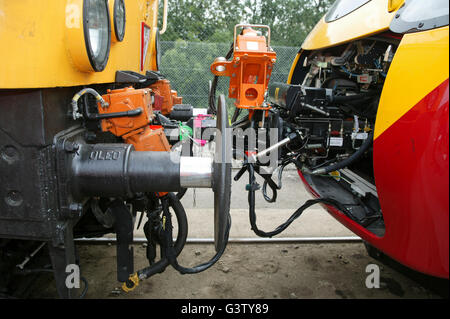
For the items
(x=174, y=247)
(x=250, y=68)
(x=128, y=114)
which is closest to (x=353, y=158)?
(x=250, y=68)

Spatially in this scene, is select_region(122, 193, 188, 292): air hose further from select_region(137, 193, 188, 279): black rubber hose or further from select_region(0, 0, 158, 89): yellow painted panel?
select_region(0, 0, 158, 89): yellow painted panel

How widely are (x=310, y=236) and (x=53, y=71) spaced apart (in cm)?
286

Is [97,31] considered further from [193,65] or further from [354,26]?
[193,65]

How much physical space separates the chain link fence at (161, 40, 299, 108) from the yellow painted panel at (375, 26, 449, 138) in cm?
646

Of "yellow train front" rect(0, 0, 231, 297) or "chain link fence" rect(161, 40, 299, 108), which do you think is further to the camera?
"chain link fence" rect(161, 40, 299, 108)

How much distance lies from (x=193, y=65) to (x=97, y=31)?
6.83 metres

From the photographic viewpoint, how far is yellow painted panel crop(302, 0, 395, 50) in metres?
1.86

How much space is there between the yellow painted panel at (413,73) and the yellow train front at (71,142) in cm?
77

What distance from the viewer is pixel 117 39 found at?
1.86m

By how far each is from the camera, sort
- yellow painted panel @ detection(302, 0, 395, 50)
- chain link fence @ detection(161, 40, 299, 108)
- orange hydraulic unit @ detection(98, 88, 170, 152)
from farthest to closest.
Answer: chain link fence @ detection(161, 40, 299, 108) → yellow painted panel @ detection(302, 0, 395, 50) → orange hydraulic unit @ detection(98, 88, 170, 152)

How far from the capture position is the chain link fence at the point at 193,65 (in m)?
7.98

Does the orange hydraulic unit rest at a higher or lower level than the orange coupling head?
lower

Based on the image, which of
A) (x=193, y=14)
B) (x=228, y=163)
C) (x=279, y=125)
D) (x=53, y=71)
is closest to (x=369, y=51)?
(x=279, y=125)

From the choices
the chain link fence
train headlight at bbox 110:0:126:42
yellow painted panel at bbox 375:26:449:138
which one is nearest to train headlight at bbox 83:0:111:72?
train headlight at bbox 110:0:126:42
